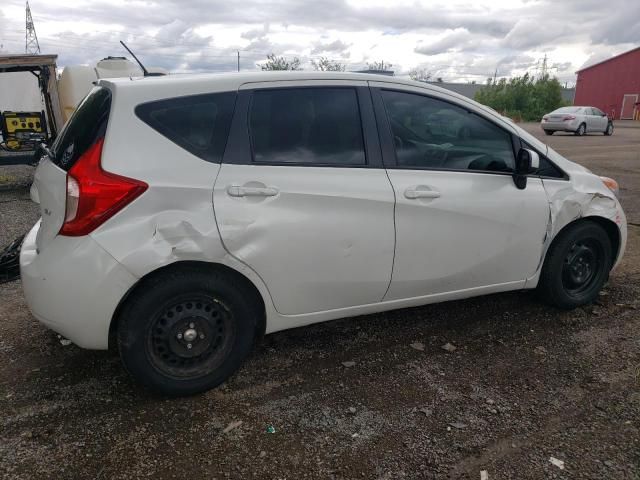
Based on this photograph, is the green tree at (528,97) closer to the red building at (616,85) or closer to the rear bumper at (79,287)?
the red building at (616,85)

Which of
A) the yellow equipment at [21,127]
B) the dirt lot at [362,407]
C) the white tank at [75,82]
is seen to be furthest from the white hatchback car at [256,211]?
the white tank at [75,82]

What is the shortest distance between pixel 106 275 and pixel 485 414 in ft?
6.76

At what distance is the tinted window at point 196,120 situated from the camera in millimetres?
2693

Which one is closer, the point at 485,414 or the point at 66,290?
the point at 66,290

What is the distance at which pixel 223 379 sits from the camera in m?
2.97

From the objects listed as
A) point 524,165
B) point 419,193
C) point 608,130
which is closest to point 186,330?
point 419,193

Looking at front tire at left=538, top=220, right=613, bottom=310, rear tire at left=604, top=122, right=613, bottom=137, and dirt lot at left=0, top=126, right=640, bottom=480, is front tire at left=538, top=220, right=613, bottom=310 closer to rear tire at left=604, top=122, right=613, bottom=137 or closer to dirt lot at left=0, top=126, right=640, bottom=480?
dirt lot at left=0, top=126, right=640, bottom=480

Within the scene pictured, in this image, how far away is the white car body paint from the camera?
8.45 ft

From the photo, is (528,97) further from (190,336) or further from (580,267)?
(190,336)

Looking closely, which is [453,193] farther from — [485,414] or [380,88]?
[485,414]

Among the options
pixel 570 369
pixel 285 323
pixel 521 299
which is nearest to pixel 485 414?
pixel 570 369

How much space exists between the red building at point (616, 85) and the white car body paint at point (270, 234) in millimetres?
46084

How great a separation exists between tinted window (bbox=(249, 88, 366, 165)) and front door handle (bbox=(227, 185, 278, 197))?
17 cm

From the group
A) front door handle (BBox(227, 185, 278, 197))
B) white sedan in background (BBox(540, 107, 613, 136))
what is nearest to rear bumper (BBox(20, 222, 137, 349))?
front door handle (BBox(227, 185, 278, 197))
